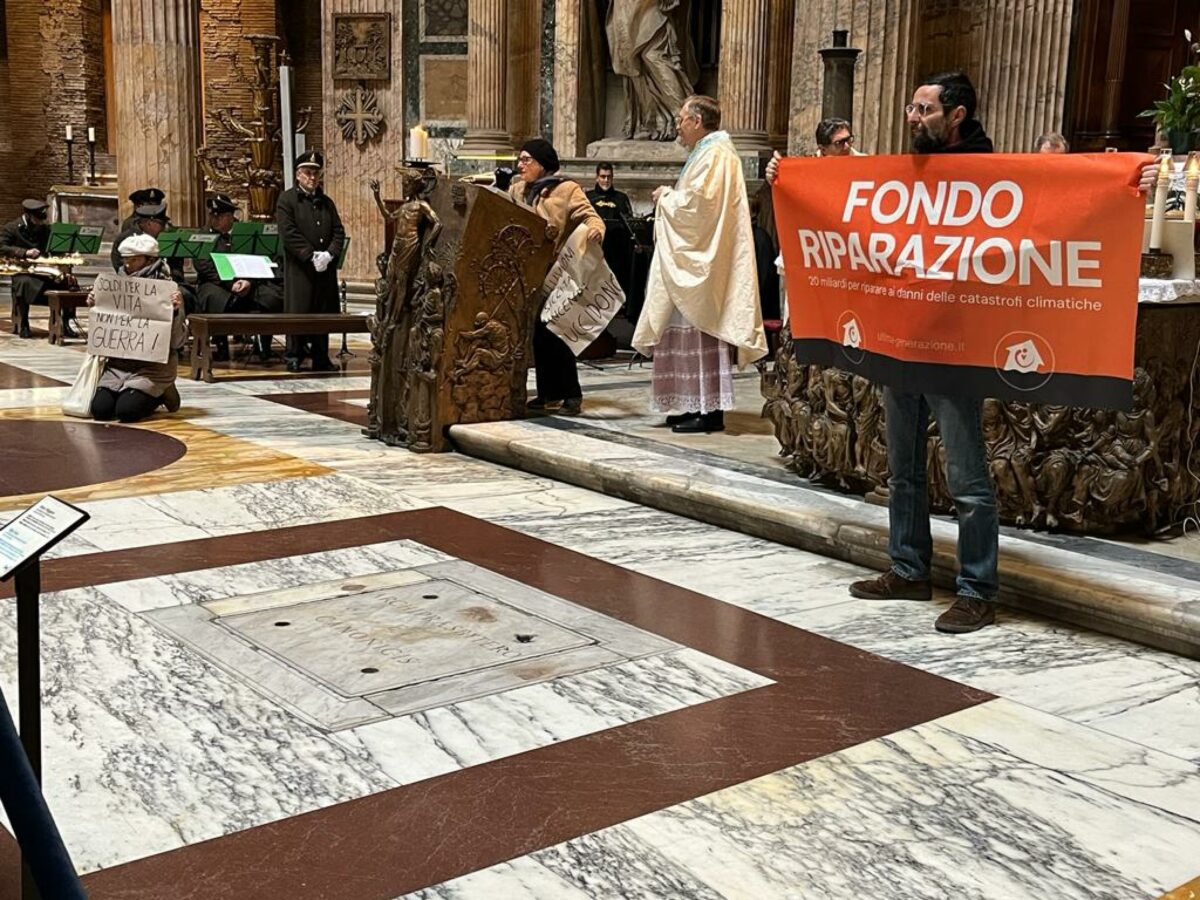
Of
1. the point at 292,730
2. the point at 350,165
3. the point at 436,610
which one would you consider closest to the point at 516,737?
the point at 292,730

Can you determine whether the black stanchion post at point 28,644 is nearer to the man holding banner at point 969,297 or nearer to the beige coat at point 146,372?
the man holding banner at point 969,297

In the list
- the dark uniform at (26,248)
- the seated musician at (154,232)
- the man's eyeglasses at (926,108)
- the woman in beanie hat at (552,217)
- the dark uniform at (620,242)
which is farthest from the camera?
the dark uniform at (26,248)

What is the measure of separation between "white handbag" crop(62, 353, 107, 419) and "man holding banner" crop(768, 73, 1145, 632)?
5133 millimetres

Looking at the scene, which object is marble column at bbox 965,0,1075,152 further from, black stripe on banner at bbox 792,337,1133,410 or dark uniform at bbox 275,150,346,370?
black stripe on banner at bbox 792,337,1133,410

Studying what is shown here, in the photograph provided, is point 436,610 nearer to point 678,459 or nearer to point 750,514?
point 750,514

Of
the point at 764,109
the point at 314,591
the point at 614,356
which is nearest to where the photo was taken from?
the point at 314,591

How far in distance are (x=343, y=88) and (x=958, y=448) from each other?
14.4m

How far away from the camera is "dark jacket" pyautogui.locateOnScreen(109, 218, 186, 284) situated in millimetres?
9391

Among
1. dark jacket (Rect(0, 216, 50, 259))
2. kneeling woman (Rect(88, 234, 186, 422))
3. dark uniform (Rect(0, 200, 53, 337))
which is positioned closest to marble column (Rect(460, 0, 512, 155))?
dark uniform (Rect(0, 200, 53, 337))

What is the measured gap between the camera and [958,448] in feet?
13.9

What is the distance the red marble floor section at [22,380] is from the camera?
9.34 m

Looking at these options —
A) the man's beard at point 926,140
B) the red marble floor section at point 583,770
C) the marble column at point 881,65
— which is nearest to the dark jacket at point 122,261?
the red marble floor section at point 583,770

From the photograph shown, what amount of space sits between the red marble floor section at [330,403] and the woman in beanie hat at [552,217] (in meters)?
1.20

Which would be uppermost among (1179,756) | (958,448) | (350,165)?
(350,165)
